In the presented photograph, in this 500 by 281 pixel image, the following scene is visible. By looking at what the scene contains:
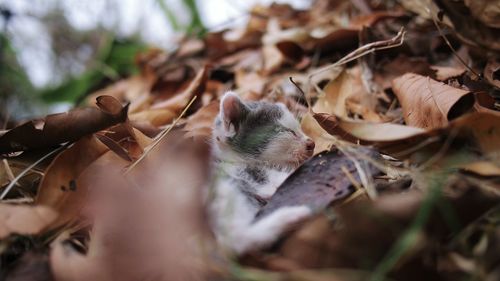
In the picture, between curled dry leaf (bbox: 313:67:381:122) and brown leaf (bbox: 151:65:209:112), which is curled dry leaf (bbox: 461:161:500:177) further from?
brown leaf (bbox: 151:65:209:112)

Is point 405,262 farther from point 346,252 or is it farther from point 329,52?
point 329,52

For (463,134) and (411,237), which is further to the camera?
(463,134)

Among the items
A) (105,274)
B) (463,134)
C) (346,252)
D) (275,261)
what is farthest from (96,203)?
(463,134)

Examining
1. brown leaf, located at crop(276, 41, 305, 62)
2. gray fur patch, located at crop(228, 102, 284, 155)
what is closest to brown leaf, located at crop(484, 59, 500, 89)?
gray fur patch, located at crop(228, 102, 284, 155)

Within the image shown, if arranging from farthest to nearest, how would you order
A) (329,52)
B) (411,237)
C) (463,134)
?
(329,52), (463,134), (411,237)

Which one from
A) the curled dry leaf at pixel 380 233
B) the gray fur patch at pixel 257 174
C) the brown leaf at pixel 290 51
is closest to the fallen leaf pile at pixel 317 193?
the curled dry leaf at pixel 380 233

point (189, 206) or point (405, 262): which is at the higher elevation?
point (189, 206)

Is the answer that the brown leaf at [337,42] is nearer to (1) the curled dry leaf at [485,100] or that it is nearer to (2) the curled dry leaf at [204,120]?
(2) the curled dry leaf at [204,120]
